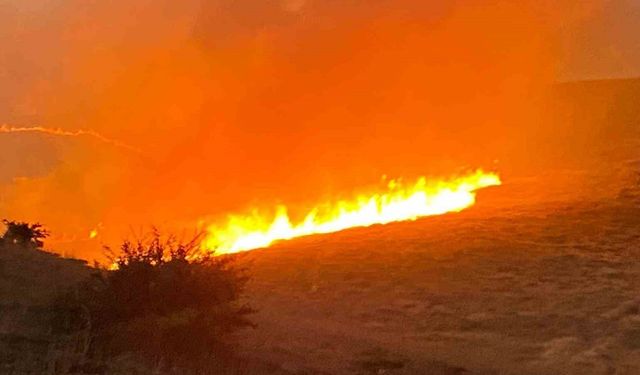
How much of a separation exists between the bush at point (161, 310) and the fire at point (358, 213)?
13681 millimetres

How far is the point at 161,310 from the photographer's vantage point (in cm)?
895

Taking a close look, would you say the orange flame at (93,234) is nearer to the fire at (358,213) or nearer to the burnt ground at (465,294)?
the fire at (358,213)

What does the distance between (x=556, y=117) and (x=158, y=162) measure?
22.8 meters

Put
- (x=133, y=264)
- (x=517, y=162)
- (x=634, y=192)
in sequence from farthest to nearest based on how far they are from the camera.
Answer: (x=517, y=162) → (x=634, y=192) → (x=133, y=264)

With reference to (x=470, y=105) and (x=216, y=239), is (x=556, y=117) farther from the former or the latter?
(x=216, y=239)

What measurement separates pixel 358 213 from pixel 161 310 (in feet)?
65.6

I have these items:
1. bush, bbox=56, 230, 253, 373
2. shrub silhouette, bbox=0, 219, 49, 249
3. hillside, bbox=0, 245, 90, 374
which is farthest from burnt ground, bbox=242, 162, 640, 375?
shrub silhouette, bbox=0, 219, 49, 249

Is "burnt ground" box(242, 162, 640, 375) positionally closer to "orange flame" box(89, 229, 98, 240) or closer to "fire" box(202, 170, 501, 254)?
"fire" box(202, 170, 501, 254)

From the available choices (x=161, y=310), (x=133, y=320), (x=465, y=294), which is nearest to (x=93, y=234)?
(x=465, y=294)

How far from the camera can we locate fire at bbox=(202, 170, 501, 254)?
25.8 m

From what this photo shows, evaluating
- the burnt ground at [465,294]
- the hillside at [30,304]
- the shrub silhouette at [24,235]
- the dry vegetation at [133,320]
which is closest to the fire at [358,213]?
the burnt ground at [465,294]

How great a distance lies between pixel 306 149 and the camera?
1858 inches

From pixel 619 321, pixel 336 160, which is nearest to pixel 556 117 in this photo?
pixel 336 160

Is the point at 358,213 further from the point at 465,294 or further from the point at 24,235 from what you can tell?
the point at 24,235
